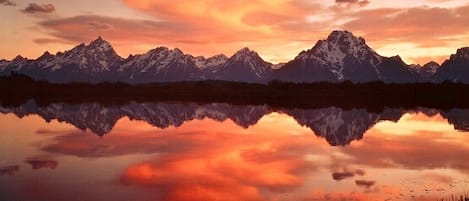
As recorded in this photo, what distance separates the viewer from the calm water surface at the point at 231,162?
25.3 meters

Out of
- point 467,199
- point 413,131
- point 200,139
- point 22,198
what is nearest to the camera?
point 467,199

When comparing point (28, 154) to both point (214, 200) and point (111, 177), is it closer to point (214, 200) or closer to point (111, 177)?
point (111, 177)

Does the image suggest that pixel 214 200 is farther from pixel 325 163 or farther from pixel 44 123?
pixel 44 123

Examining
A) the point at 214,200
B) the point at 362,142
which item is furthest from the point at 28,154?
the point at 362,142

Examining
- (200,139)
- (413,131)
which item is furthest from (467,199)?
(413,131)

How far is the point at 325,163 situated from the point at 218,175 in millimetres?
8288

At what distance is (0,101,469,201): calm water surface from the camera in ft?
83.1

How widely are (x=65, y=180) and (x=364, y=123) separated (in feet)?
156

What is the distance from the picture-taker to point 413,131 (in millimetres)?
59250

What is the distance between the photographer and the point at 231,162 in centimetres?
3556

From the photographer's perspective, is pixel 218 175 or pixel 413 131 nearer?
pixel 218 175

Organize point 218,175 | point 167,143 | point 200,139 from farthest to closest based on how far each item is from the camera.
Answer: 1. point 200,139
2. point 167,143
3. point 218,175

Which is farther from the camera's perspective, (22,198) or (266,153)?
(266,153)

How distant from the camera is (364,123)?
68.4 meters
